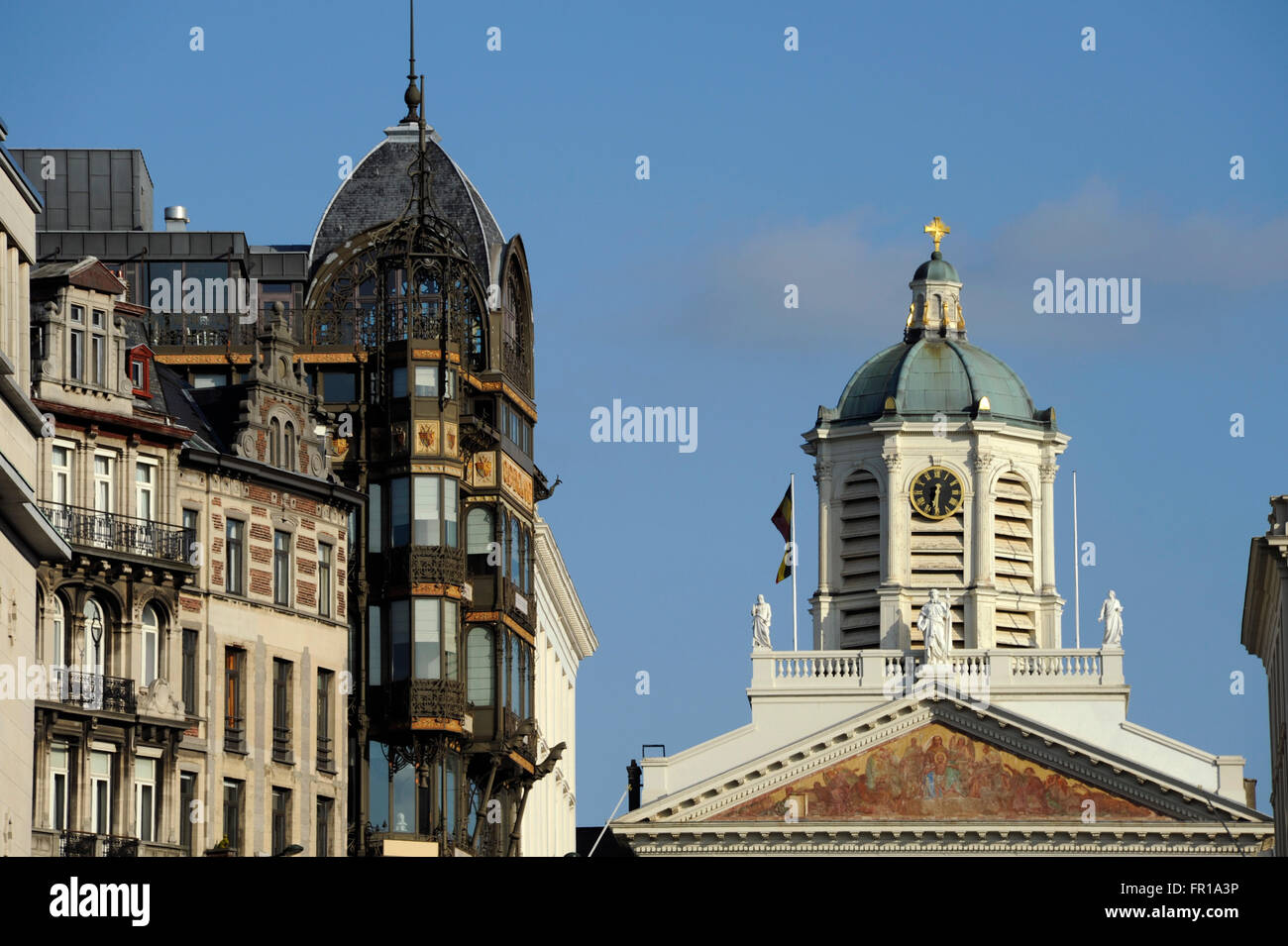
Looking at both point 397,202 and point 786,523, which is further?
point 786,523

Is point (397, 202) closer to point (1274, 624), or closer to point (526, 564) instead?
point (526, 564)

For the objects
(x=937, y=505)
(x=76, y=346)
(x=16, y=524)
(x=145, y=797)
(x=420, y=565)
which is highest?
(x=937, y=505)

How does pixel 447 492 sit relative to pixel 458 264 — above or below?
below

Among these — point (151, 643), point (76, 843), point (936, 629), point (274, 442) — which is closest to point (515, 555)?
point (274, 442)

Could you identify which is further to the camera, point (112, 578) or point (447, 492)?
point (447, 492)

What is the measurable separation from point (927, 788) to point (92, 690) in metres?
47.4

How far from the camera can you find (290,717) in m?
72.6

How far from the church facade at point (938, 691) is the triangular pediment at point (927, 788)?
57 mm

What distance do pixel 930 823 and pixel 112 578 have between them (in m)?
46.1

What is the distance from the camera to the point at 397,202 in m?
87.4

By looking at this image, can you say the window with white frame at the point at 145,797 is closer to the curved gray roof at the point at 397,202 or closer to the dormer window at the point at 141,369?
the dormer window at the point at 141,369
